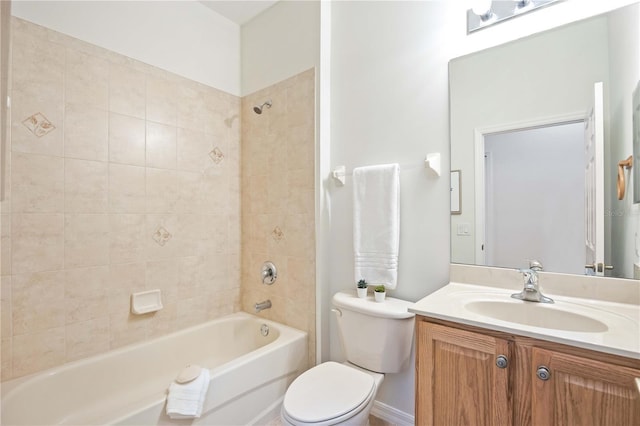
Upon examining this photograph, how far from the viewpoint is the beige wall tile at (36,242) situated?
146cm

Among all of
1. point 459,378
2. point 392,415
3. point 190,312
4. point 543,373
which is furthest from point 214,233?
point 543,373

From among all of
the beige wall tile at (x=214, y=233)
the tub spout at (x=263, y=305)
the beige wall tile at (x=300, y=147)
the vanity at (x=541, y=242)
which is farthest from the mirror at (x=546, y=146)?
the beige wall tile at (x=214, y=233)

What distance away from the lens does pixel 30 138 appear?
4.90 feet

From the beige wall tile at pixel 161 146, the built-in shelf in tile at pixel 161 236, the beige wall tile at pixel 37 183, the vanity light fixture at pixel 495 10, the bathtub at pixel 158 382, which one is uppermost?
the vanity light fixture at pixel 495 10

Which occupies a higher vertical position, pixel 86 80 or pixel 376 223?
pixel 86 80

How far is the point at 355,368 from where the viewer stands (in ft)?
5.24

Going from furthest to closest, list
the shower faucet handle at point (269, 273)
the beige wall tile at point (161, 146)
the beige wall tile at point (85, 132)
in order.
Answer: the shower faucet handle at point (269, 273), the beige wall tile at point (161, 146), the beige wall tile at point (85, 132)

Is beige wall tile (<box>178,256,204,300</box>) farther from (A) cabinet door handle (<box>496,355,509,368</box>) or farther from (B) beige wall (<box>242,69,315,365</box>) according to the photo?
(A) cabinet door handle (<box>496,355,509,368</box>)

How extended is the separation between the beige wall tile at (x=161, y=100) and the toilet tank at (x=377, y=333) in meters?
1.61

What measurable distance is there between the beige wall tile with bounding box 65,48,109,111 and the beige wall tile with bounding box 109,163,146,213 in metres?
0.35

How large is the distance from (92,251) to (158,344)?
686mm

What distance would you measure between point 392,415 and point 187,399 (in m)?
1.10

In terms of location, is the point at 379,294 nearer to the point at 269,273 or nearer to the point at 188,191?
the point at 269,273

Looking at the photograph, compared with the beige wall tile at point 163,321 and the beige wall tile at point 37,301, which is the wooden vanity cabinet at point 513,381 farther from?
the beige wall tile at point 37,301
